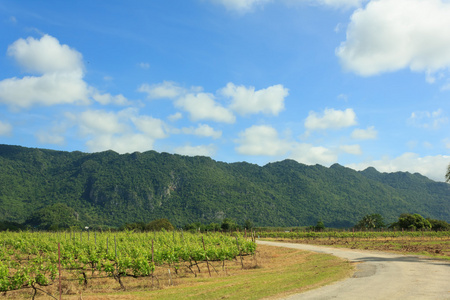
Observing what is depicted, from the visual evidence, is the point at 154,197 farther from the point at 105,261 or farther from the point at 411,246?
the point at 105,261

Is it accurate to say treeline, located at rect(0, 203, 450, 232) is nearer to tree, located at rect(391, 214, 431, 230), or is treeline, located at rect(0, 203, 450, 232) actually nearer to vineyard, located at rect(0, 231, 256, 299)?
A: tree, located at rect(391, 214, 431, 230)

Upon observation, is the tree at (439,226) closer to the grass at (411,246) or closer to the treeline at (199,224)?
the treeline at (199,224)

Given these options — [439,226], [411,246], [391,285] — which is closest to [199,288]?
[391,285]

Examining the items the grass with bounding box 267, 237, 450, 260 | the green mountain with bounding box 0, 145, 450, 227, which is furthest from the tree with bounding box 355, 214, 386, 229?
the green mountain with bounding box 0, 145, 450, 227

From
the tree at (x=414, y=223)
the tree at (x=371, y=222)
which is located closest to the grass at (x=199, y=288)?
the tree at (x=414, y=223)

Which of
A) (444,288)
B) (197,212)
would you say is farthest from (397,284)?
(197,212)

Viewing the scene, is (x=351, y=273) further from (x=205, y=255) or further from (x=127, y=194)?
(x=127, y=194)

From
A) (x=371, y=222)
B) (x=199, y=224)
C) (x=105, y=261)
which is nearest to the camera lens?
(x=105, y=261)

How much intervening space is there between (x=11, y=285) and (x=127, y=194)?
534 feet

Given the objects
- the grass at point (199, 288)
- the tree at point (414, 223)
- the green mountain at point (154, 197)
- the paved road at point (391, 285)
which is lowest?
the grass at point (199, 288)

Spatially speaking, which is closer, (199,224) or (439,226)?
(439,226)

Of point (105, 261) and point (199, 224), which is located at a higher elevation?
point (199, 224)

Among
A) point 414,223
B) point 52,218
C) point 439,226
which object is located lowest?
point 439,226

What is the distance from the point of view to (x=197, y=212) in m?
166
